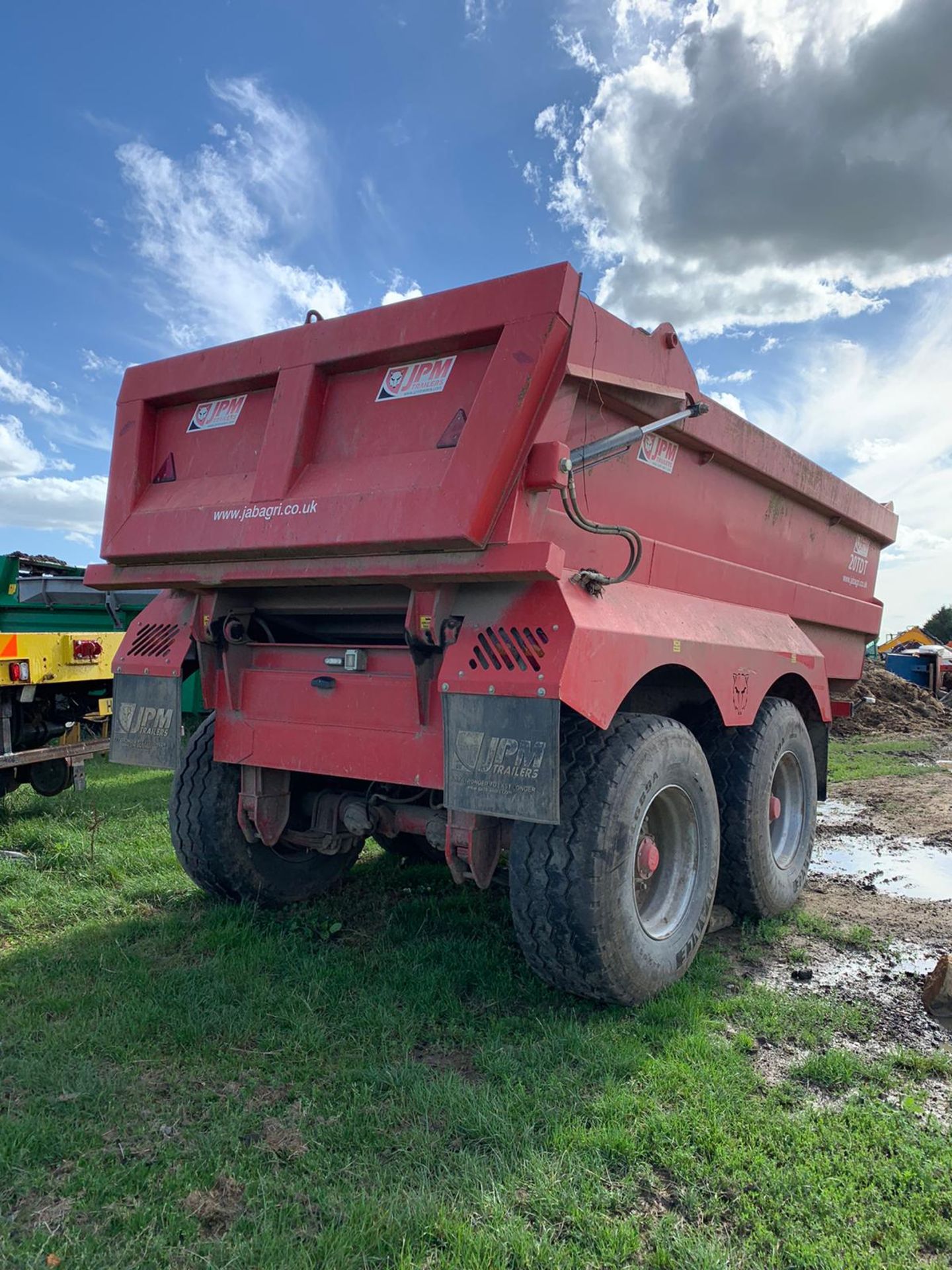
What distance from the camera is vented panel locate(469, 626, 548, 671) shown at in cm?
306

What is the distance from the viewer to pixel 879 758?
11.5 meters

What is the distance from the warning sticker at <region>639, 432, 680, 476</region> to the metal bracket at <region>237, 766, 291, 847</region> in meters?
2.20

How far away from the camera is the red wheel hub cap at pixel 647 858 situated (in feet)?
11.4

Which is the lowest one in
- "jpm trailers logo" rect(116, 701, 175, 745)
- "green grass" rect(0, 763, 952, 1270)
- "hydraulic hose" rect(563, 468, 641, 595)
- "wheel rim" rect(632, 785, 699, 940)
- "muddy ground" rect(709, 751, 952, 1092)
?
"green grass" rect(0, 763, 952, 1270)

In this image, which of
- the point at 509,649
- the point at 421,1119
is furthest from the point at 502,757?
the point at 421,1119

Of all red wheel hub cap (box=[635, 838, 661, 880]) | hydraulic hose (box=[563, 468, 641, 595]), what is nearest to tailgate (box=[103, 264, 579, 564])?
hydraulic hose (box=[563, 468, 641, 595])

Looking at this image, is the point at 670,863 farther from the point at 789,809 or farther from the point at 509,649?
the point at 789,809

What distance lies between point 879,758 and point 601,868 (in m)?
9.65

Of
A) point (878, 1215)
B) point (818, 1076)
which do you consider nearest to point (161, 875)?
point (818, 1076)

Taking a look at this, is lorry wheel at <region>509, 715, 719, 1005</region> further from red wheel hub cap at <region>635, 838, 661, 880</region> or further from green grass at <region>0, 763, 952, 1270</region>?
green grass at <region>0, 763, 952, 1270</region>

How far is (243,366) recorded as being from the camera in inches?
151

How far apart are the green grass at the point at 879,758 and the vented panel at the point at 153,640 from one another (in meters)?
7.40

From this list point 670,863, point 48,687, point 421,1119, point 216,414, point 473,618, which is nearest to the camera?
point 421,1119

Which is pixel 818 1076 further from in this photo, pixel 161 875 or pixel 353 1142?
pixel 161 875
